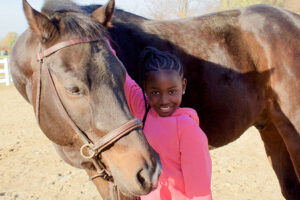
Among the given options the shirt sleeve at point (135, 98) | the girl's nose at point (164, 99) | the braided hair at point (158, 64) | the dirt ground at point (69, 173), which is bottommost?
the dirt ground at point (69, 173)

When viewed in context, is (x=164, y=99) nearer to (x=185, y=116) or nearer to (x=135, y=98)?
(x=185, y=116)

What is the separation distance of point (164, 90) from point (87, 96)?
44cm

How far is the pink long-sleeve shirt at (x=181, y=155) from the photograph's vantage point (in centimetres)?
145

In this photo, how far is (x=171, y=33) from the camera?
7.91 ft

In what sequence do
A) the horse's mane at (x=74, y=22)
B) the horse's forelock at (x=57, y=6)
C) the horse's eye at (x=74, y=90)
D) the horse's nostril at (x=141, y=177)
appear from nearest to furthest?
the horse's nostril at (x=141, y=177)
the horse's eye at (x=74, y=90)
the horse's mane at (x=74, y=22)
the horse's forelock at (x=57, y=6)

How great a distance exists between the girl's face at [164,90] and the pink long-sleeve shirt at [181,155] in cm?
5

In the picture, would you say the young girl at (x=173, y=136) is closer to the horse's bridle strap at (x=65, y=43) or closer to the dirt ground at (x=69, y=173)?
the horse's bridle strap at (x=65, y=43)

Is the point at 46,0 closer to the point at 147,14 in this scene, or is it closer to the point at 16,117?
the point at 16,117

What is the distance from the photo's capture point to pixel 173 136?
4.98 feet

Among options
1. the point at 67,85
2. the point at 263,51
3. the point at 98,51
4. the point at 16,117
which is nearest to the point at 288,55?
the point at 263,51

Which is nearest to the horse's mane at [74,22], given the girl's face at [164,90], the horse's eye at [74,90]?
the horse's eye at [74,90]

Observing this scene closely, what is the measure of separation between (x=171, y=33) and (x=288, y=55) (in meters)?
1.09

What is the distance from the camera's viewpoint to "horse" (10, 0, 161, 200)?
1.40 m

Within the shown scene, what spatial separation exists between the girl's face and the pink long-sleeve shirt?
0.17ft
